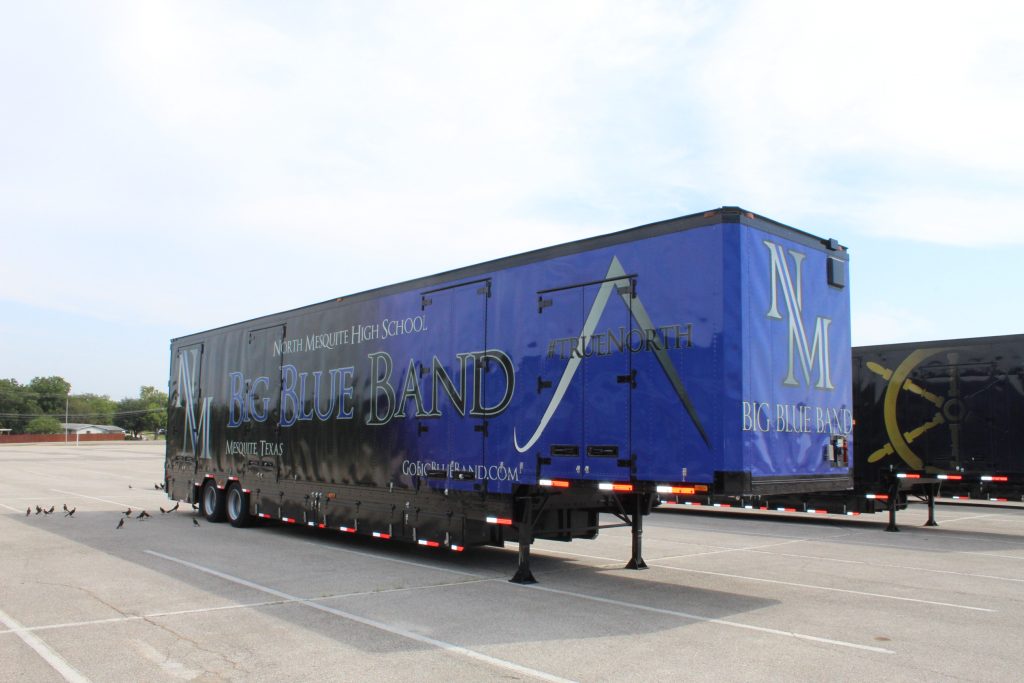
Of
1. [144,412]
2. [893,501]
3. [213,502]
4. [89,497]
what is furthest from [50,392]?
[893,501]

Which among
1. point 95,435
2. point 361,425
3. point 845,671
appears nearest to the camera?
point 845,671

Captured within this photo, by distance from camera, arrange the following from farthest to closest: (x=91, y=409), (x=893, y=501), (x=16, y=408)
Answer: (x=91, y=409) → (x=16, y=408) → (x=893, y=501)

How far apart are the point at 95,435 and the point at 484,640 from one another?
11332cm

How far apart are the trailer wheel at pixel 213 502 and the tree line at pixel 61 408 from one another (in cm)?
13264

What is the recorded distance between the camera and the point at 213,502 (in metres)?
15.7

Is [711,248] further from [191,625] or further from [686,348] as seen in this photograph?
[191,625]

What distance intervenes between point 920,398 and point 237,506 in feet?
45.5

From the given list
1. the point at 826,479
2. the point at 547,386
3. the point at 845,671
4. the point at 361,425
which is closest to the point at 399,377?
the point at 361,425

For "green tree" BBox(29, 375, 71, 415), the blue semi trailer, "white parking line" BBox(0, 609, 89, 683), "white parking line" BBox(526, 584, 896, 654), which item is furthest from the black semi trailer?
"green tree" BBox(29, 375, 71, 415)

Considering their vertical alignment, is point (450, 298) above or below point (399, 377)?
above

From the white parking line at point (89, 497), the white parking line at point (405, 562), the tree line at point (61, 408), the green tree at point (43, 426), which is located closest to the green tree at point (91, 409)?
the tree line at point (61, 408)

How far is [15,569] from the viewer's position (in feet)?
32.8

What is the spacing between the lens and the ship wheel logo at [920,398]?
16.0 m

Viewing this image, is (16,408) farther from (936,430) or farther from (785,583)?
(785,583)
